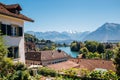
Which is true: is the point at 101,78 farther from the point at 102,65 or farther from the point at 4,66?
the point at 102,65

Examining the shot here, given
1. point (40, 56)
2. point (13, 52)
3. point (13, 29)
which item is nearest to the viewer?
point (13, 52)

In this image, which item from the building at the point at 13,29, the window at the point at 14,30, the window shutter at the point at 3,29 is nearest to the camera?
the window shutter at the point at 3,29

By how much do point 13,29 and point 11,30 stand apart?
1.86 ft

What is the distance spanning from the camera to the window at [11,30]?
19.5 m

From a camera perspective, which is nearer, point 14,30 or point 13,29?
point 13,29

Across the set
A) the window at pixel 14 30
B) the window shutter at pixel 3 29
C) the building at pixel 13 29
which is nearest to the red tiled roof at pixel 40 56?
the building at pixel 13 29

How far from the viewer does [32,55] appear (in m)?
57.0

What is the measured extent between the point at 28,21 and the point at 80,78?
8.95 m

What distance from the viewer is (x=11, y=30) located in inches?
821

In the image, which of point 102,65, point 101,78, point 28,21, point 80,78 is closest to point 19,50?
point 28,21

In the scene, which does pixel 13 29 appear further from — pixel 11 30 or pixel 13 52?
pixel 13 52

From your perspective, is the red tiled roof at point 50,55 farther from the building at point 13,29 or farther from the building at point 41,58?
the building at point 13,29

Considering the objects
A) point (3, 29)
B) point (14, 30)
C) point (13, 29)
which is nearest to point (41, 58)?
point (14, 30)

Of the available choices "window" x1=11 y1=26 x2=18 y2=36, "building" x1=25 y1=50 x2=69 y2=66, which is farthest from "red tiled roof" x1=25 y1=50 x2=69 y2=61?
"window" x1=11 y1=26 x2=18 y2=36
